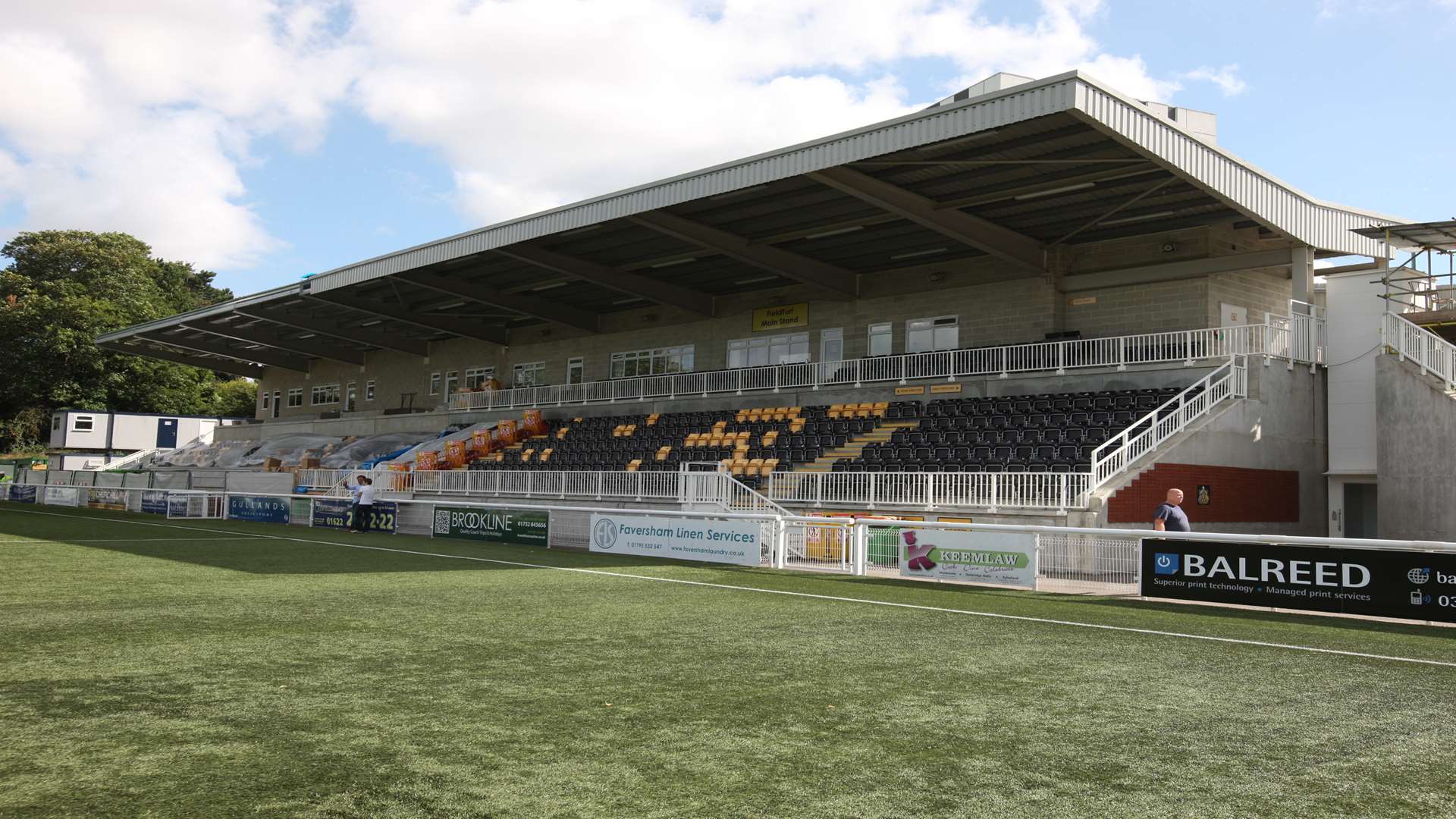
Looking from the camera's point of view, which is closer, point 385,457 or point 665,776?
point 665,776

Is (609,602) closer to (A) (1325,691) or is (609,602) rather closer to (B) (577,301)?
(A) (1325,691)

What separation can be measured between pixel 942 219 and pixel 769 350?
11.5 m

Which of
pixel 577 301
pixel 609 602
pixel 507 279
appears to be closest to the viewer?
pixel 609 602

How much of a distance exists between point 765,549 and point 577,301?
23696mm

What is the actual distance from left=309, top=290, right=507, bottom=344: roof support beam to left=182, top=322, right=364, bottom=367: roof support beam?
6436 mm

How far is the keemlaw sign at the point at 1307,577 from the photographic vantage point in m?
11.7

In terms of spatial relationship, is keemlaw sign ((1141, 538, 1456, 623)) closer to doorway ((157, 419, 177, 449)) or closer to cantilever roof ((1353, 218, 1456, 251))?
cantilever roof ((1353, 218, 1456, 251))

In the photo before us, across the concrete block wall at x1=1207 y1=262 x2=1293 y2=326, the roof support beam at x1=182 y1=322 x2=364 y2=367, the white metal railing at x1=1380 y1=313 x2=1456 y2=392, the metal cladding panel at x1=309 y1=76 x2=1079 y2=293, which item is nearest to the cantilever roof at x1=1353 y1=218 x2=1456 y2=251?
the white metal railing at x1=1380 y1=313 x2=1456 y2=392

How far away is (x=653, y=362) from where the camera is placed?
4006cm

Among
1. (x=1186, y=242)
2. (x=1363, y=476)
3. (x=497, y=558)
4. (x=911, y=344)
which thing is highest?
(x=1186, y=242)

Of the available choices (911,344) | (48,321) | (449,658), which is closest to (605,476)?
(911,344)

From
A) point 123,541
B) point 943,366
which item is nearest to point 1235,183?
point 943,366

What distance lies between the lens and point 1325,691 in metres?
7.57

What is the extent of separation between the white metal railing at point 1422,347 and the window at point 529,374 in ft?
102
